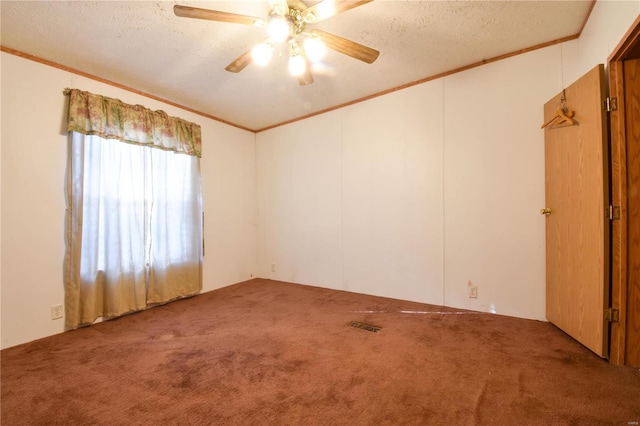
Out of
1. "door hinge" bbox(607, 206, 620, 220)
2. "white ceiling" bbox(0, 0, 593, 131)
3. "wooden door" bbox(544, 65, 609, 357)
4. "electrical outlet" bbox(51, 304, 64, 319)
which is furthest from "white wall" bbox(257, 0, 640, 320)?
"electrical outlet" bbox(51, 304, 64, 319)

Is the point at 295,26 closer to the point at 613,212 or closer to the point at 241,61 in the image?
the point at 241,61

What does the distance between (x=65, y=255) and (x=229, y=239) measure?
74.0 inches

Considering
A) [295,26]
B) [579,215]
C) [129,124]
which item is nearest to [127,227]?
[129,124]

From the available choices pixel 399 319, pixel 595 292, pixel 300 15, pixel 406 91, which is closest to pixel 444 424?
pixel 399 319

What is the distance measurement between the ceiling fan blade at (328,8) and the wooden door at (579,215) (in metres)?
1.73

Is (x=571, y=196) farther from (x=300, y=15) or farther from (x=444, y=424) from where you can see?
(x=300, y=15)

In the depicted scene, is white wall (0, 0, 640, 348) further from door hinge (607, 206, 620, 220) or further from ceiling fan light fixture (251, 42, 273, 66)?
ceiling fan light fixture (251, 42, 273, 66)

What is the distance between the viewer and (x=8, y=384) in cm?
164

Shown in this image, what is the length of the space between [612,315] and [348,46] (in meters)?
2.43

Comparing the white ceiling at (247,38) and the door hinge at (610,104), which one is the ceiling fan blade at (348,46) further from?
the door hinge at (610,104)

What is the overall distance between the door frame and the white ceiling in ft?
2.25

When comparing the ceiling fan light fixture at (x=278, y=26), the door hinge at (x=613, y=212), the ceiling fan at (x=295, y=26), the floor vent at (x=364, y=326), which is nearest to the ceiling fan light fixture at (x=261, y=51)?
the ceiling fan at (x=295, y=26)

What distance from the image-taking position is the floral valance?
8.10 ft

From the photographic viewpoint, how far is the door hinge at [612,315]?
5.51ft
